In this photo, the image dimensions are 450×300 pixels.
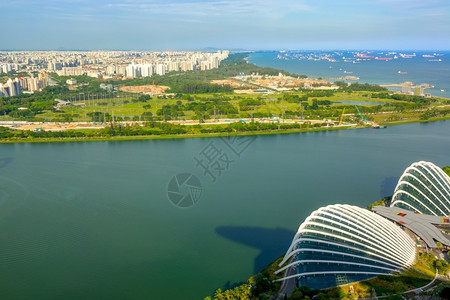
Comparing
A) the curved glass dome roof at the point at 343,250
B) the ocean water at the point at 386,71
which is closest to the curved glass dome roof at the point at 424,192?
the curved glass dome roof at the point at 343,250

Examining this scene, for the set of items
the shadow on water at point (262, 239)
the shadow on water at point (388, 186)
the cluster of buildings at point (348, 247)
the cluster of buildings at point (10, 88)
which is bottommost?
the shadow on water at point (262, 239)

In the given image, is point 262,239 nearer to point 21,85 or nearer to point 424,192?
point 424,192

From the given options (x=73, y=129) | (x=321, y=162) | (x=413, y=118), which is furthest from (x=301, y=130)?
(x=73, y=129)

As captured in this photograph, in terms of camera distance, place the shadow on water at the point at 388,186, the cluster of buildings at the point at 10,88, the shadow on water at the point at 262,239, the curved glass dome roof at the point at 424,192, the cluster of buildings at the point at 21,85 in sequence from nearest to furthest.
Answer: the shadow on water at the point at 262,239 < the curved glass dome roof at the point at 424,192 < the shadow on water at the point at 388,186 < the cluster of buildings at the point at 10,88 < the cluster of buildings at the point at 21,85

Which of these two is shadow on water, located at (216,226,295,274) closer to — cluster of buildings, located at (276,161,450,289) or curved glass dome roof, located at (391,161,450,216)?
cluster of buildings, located at (276,161,450,289)

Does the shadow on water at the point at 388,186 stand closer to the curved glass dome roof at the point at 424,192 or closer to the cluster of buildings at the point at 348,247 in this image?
the curved glass dome roof at the point at 424,192

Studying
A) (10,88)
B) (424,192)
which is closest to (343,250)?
(424,192)

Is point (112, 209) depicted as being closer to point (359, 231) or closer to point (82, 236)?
point (82, 236)
